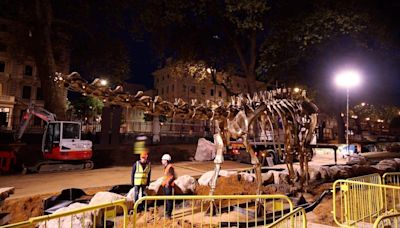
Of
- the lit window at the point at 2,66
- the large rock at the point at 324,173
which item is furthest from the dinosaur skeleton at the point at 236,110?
the lit window at the point at 2,66

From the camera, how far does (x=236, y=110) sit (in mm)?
7523

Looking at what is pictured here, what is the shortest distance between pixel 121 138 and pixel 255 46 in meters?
12.5

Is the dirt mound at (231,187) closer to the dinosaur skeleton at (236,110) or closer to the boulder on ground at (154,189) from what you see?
the boulder on ground at (154,189)

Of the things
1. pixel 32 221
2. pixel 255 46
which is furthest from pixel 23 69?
pixel 32 221

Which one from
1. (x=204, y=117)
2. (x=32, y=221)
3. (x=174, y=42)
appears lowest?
(x=32, y=221)

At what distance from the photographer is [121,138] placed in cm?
2077

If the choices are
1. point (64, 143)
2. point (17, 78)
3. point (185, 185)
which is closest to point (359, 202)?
point (185, 185)

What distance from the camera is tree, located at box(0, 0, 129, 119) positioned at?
17.7 meters

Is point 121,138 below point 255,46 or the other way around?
below

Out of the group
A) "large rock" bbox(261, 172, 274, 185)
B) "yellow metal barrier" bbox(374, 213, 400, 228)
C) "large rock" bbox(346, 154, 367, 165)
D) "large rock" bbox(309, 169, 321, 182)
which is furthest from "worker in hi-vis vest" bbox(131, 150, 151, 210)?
"large rock" bbox(346, 154, 367, 165)

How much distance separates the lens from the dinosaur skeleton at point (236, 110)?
5.11 m

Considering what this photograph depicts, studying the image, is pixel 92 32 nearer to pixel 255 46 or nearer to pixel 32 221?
pixel 255 46

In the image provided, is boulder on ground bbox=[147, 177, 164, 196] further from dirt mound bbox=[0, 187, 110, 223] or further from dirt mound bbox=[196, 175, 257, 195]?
dirt mound bbox=[0, 187, 110, 223]

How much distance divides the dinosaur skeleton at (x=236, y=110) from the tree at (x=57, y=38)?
12092mm
